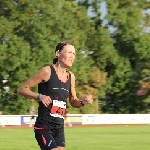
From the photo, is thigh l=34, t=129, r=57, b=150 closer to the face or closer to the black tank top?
the black tank top

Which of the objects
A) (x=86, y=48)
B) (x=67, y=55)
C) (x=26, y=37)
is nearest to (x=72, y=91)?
(x=67, y=55)

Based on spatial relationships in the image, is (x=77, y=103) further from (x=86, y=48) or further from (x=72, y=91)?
(x=86, y=48)

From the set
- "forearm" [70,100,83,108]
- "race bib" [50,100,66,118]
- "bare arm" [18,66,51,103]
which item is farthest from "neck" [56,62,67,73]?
"forearm" [70,100,83,108]

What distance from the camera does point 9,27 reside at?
4797 cm

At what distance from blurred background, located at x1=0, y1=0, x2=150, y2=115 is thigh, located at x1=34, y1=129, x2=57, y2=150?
4037 centimetres

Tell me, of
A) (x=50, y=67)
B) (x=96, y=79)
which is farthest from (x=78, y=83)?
(x=50, y=67)

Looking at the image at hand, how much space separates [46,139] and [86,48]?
46988 mm

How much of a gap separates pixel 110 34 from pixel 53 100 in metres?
50.1

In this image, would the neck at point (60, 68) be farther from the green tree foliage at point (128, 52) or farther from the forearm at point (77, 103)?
the green tree foliage at point (128, 52)

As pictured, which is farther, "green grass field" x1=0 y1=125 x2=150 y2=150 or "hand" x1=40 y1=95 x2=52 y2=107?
"green grass field" x1=0 y1=125 x2=150 y2=150

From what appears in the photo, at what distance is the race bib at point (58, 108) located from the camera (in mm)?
7227

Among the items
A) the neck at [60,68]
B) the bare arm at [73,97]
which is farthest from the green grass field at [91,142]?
the neck at [60,68]

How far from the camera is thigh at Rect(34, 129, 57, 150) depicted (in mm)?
7168

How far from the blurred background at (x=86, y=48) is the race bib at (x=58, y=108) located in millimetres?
40393
